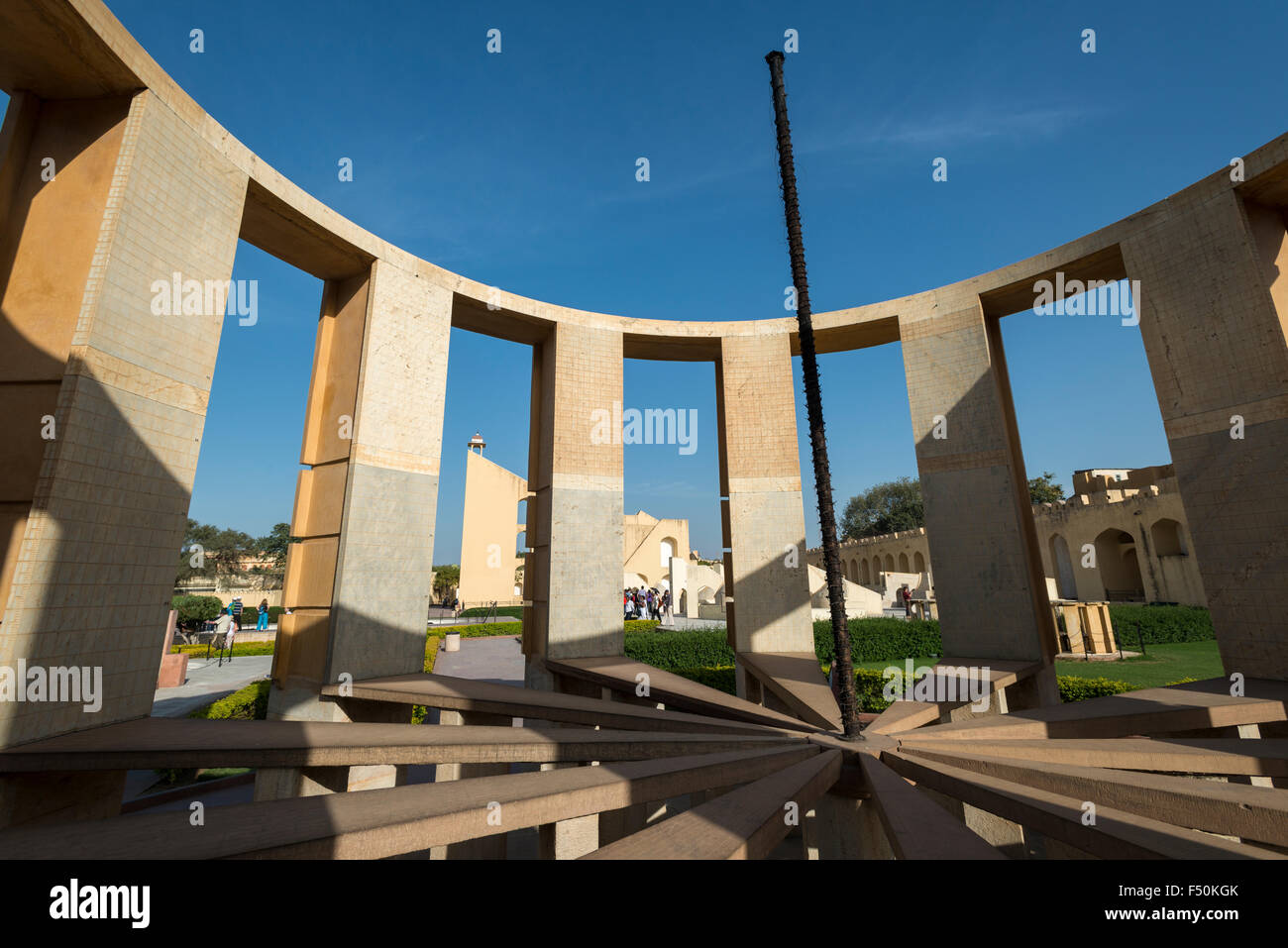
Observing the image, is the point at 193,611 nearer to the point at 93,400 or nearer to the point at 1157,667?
the point at 93,400

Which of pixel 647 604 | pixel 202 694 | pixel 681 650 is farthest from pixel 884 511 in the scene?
pixel 202 694

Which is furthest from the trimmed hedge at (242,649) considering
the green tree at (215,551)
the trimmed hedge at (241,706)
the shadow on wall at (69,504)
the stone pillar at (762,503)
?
the green tree at (215,551)

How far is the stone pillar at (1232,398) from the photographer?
743cm

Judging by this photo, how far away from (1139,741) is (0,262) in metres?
12.0

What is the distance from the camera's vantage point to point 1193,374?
318 inches

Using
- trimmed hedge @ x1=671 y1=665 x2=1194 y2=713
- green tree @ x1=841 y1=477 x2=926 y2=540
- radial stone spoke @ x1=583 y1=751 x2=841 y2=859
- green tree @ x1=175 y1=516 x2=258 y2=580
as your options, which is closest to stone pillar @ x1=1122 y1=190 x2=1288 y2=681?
trimmed hedge @ x1=671 y1=665 x2=1194 y2=713

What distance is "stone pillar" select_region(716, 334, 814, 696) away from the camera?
1102 cm

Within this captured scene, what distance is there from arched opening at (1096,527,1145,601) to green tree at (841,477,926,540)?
2530 centimetres

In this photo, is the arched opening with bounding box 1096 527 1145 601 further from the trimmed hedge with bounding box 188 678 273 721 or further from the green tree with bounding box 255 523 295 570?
the green tree with bounding box 255 523 295 570

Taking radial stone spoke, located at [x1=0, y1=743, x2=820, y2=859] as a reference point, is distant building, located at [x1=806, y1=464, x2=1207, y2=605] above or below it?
above

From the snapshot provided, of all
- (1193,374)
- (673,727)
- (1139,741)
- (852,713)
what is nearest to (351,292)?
(673,727)

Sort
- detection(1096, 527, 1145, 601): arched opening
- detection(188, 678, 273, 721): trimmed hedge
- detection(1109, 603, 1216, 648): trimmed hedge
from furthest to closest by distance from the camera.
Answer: detection(1096, 527, 1145, 601): arched opening, detection(1109, 603, 1216, 648): trimmed hedge, detection(188, 678, 273, 721): trimmed hedge
